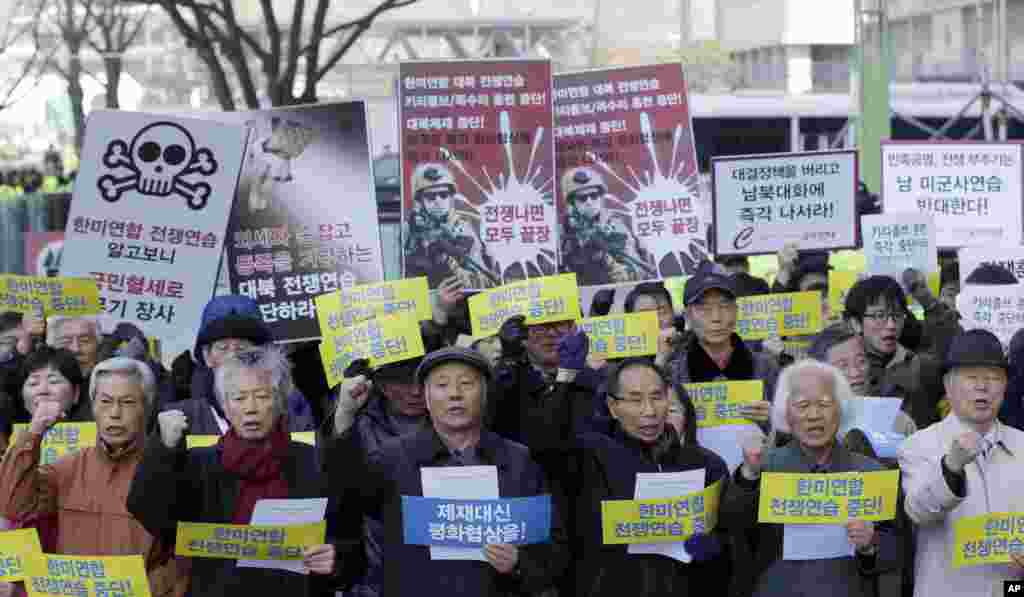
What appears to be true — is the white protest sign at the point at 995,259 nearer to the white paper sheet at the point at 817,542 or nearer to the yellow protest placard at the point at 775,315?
the yellow protest placard at the point at 775,315

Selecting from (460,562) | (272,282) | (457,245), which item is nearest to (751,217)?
(457,245)

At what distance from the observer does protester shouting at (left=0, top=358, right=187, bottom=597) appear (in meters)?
5.71

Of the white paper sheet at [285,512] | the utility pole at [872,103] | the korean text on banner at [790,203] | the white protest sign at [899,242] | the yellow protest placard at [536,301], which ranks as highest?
the utility pole at [872,103]

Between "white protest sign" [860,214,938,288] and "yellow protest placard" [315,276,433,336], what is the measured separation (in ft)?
11.8

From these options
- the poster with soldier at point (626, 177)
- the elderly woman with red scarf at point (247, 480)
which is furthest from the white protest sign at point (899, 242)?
the elderly woman with red scarf at point (247, 480)

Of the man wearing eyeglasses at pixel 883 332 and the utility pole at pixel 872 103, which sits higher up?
the utility pole at pixel 872 103

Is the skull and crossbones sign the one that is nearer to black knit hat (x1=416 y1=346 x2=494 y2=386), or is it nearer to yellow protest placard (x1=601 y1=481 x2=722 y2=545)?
black knit hat (x1=416 y1=346 x2=494 y2=386)

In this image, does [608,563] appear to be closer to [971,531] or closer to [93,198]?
[971,531]

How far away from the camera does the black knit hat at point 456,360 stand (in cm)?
573

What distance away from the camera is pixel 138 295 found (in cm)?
859

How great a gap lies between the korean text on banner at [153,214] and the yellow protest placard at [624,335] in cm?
195

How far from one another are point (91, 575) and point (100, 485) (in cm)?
30

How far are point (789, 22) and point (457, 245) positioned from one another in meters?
34.7

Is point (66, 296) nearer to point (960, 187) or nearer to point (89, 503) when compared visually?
point (89, 503)
